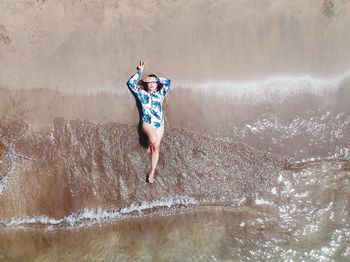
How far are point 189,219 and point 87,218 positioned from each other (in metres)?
1.53

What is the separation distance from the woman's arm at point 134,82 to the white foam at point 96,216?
170 cm

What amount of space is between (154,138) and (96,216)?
1.48 m

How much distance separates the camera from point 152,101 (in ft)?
21.3

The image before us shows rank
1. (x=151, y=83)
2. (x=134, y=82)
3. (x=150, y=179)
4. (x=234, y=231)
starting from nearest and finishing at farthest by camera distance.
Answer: (x=151, y=83) → (x=134, y=82) → (x=150, y=179) → (x=234, y=231)

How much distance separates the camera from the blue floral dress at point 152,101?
21.3 feet

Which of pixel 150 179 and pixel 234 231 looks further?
pixel 234 231

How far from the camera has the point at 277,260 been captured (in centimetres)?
668

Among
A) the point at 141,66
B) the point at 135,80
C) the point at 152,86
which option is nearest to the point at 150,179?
the point at 152,86

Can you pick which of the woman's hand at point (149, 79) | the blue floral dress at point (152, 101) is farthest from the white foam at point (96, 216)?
the woman's hand at point (149, 79)

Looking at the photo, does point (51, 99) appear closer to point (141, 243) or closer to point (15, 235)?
point (15, 235)

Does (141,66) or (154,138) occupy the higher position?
(141,66)

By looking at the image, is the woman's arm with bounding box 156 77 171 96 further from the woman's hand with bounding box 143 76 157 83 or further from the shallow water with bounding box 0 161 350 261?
the shallow water with bounding box 0 161 350 261

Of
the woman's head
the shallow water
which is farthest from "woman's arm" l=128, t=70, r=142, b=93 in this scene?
the shallow water

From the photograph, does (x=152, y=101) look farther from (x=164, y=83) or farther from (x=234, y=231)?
(x=234, y=231)
